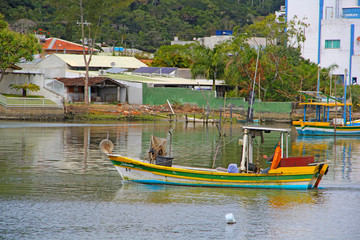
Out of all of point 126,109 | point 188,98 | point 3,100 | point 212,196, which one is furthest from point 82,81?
point 212,196

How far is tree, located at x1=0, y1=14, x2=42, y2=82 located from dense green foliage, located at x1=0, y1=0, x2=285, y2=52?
168 ft

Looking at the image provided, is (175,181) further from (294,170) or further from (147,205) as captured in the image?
(294,170)

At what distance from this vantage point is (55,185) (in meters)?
24.0

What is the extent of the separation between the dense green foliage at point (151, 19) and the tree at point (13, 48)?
51.2 m

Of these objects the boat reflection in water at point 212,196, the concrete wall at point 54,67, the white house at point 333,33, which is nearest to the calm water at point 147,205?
the boat reflection in water at point 212,196

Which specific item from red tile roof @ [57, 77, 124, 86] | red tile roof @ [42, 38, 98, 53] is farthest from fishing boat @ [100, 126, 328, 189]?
red tile roof @ [42, 38, 98, 53]

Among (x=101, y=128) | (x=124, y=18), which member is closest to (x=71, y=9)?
(x=101, y=128)

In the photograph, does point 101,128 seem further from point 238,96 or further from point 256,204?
point 256,204

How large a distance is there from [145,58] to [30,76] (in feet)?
135

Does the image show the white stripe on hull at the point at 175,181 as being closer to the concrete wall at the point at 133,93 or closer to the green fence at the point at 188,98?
the green fence at the point at 188,98

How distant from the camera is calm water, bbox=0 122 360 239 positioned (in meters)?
18.1

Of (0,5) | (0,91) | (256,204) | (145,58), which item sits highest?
(0,5)

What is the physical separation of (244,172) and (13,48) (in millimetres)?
43493

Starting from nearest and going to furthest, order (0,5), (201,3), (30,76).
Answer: (30,76) < (0,5) < (201,3)
